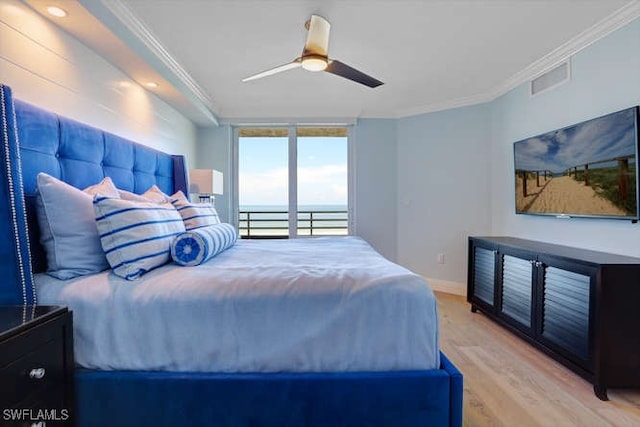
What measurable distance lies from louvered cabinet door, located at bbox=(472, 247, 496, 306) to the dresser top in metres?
3.13

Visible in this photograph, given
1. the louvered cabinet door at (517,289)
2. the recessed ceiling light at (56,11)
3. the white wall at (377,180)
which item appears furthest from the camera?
the white wall at (377,180)

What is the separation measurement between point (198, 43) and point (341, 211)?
113 inches

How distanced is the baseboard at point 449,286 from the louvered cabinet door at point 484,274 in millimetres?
668

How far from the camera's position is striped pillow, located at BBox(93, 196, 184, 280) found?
136 cm

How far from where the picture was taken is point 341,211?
4703 millimetres

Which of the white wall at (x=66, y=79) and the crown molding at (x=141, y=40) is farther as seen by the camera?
the crown molding at (x=141, y=40)

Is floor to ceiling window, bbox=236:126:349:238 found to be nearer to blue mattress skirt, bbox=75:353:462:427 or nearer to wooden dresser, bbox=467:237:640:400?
wooden dresser, bbox=467:237:640:400

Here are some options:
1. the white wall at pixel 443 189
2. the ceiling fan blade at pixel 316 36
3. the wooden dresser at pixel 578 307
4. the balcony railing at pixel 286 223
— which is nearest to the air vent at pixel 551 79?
the white wall at pixel 443 189

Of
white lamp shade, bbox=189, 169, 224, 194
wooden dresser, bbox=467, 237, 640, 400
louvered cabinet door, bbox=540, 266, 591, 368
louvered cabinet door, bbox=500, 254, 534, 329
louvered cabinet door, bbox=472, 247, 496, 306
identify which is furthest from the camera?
white lamp shade, bbox=189, 169, 224, 194

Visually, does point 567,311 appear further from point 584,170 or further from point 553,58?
point 553,58

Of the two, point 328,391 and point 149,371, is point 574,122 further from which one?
point 149,371

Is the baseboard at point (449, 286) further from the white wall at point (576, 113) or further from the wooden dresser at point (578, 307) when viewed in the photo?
the wooden dresser at point (578, 307)

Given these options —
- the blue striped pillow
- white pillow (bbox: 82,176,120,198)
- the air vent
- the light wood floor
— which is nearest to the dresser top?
the blue striped pillow

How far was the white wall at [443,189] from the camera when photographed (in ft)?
12.6
